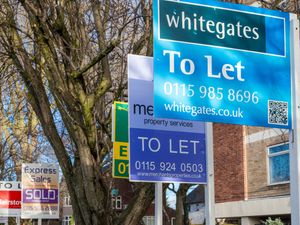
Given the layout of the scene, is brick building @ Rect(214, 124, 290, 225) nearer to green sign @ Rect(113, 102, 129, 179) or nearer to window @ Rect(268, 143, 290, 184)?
window @ Rect(268, 143, 290, 184)

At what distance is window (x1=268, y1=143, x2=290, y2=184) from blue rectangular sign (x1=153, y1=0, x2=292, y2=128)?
18208mm

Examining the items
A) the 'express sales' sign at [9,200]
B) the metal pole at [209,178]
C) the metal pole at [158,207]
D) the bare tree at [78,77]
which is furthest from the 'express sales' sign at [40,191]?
the metal pole at [209,178]

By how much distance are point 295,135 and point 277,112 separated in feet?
0.96

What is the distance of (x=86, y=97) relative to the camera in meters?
10.9

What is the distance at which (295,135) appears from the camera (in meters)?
6.10

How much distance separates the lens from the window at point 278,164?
2439 cm

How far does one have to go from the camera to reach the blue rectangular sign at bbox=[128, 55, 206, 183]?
8000 mm

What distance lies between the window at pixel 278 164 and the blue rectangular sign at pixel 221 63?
59.7ft

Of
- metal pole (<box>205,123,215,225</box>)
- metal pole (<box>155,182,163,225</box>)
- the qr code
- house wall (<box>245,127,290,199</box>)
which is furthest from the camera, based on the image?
house wall (<box>245,127,290,199</box>)

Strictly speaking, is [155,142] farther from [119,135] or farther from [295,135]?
[295,135]

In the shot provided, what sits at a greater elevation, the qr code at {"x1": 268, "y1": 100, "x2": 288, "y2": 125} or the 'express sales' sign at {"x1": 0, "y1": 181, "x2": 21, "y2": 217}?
the qr code at {"x1": 268, "y1": 100, "x2": 288, "y2": 125}

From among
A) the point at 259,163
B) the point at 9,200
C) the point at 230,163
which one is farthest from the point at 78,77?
the point at 230,163

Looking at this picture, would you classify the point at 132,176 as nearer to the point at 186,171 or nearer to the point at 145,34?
the point at 186,171

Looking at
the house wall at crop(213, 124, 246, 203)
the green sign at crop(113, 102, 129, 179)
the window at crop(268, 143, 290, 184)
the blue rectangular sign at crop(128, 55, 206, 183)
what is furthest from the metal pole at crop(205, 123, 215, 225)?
the house wall at crop(213, 124, 246, 203)
